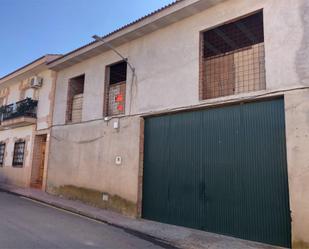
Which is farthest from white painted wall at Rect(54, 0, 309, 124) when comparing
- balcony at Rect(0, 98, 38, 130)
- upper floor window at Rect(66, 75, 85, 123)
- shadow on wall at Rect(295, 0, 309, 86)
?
balcony at Rect(0, 98, 38, 130)

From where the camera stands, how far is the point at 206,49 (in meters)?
9.43

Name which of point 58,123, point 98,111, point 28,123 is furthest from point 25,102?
point 98,111

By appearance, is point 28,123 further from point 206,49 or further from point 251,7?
point 251,7

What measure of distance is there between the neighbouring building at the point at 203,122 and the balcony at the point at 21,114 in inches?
162

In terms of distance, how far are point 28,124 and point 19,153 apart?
5.89ft

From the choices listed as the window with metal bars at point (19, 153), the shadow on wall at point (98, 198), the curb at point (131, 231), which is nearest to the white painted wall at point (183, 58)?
the shadow on wall at point (98, 198)

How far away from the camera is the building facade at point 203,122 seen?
643 cm

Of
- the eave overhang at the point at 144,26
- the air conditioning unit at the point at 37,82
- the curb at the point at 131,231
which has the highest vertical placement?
the eave overhang at the point at 144,26

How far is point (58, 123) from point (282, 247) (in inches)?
399

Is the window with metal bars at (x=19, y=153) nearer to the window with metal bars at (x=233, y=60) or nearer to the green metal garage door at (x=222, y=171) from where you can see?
the green metal garage door at (x=222, y=171)

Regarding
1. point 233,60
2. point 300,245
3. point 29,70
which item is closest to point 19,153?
point 29,70

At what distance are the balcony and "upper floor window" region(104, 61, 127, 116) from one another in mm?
5452

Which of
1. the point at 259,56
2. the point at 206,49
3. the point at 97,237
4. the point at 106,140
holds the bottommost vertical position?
the point at 97,237

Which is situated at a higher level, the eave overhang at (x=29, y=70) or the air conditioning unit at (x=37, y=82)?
the eave overhang at (x=29, y=70)
